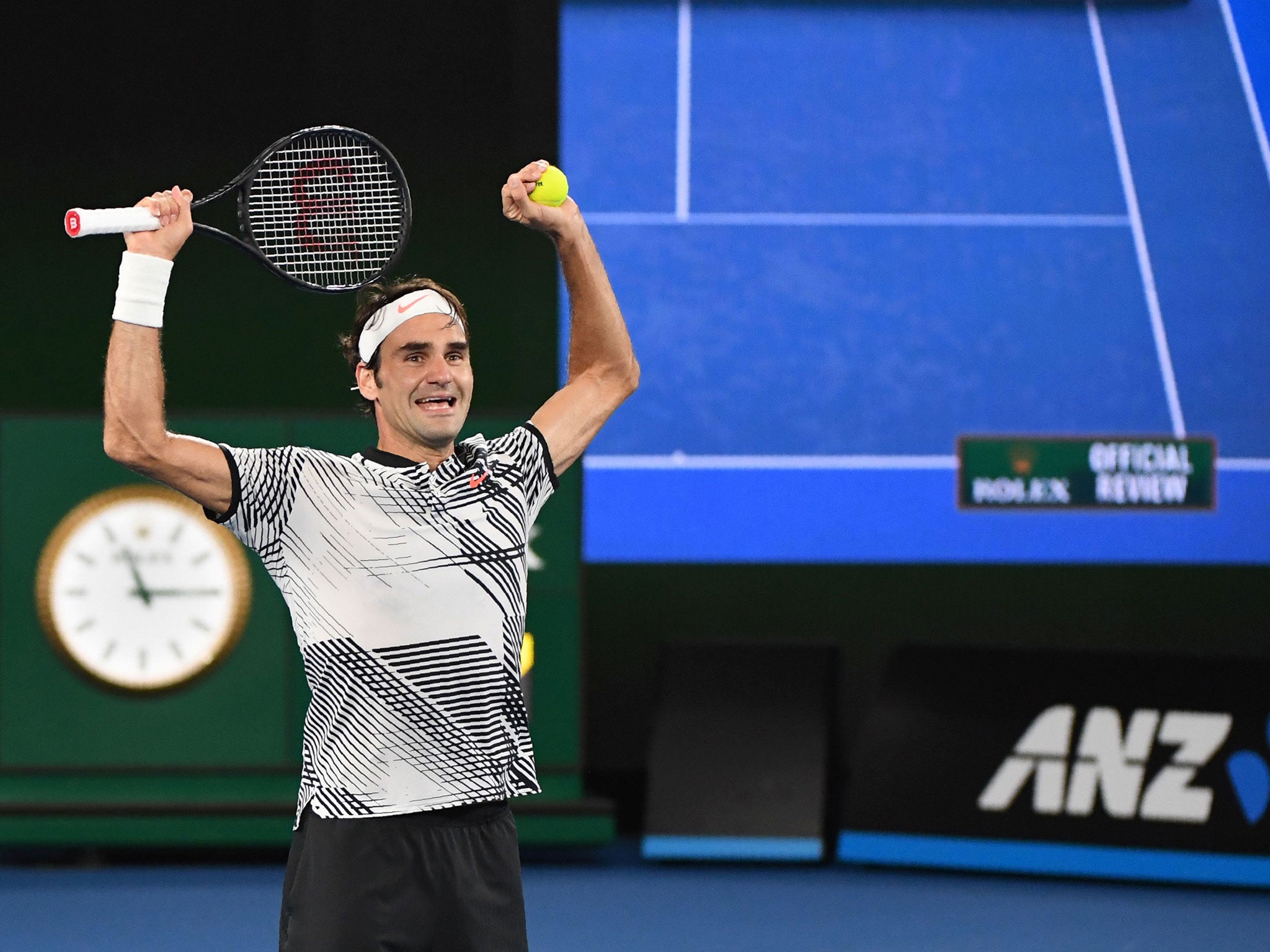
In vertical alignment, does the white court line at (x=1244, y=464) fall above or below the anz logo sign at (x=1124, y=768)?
above

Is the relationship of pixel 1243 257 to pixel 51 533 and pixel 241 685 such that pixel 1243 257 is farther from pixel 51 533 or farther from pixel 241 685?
pixel 51 533

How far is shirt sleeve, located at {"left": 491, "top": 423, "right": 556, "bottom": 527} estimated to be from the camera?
2.32 meters

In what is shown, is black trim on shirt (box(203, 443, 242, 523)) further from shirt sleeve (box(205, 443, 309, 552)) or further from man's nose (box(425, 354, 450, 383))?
man's nose (box(425, 354, 450, 383))

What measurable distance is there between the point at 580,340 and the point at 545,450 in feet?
0.68

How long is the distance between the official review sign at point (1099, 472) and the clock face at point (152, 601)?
258 centimetres

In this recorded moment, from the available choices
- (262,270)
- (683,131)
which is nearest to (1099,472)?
(683,131)

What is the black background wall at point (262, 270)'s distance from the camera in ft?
18.7

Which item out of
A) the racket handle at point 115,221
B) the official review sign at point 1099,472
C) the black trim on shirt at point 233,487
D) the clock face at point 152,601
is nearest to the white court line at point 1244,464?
the official review sign at point 1099,472

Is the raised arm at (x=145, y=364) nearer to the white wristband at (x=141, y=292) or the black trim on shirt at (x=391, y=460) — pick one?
the white wristband at (x=141, y=292)

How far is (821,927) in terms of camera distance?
178 inches

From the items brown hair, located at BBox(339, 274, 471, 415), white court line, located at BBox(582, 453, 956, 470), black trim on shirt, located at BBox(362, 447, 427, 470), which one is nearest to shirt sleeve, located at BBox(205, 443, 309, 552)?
black trim on shirt, located at BBox(362, 447, 427, 470)

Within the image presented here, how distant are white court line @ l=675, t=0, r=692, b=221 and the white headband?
3.48 meters

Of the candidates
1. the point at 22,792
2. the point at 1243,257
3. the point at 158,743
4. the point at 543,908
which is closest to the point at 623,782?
the point at 543,908

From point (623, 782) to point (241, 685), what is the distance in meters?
1.51
